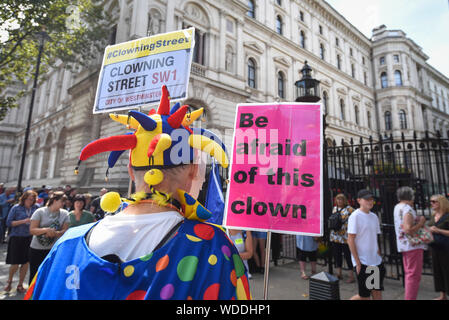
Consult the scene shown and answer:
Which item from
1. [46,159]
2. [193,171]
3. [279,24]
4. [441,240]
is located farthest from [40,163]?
[441,240]

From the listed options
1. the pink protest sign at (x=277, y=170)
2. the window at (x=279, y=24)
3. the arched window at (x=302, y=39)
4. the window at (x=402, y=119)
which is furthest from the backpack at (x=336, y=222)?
the window at (x=402, y=119)

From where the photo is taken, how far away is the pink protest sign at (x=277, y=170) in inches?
97.2

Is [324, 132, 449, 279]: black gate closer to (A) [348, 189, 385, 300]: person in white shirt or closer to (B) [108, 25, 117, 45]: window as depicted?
(A) [348, 189, 385, 300]: person in white shirt

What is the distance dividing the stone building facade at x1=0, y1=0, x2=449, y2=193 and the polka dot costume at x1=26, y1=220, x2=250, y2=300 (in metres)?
1.75

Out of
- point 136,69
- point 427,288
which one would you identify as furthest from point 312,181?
point 427,288

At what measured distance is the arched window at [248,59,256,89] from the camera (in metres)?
19.9

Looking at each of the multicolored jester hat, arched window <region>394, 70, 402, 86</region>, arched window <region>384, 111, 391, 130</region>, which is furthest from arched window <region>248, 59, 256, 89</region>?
arched window <region>394, 70, 402, 86</region>

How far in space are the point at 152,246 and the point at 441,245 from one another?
5.07 metres

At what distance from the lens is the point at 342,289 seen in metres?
4.71

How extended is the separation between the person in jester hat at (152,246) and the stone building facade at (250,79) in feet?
4.91

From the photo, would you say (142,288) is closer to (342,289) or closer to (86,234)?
(86,234)

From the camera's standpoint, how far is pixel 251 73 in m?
20.2

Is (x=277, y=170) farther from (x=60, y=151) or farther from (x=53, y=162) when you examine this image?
(x=53, y=162)

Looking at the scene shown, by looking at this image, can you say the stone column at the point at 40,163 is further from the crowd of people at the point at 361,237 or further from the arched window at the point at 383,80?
the arched window at the point at 383,80
